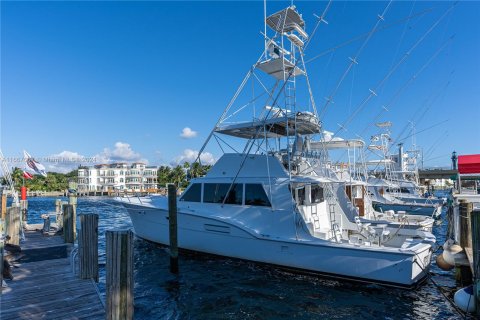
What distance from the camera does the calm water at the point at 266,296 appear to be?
6.86 metres

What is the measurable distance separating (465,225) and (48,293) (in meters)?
10.2

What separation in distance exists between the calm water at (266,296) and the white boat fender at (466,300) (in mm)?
518

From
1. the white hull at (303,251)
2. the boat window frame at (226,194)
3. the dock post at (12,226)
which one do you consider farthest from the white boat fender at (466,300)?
the dock post at (12,226)

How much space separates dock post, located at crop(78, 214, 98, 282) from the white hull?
4.06 m

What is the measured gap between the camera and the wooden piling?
28.2ft

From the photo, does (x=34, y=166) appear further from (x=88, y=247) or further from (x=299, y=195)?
(x=299, y=195)

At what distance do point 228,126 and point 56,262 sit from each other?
6.31 m

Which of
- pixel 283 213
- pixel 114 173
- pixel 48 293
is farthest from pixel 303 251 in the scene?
pixel 114 173

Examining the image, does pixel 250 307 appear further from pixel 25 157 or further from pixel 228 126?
pixel 25 157

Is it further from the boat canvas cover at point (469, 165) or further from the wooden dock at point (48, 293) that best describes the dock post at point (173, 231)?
the boat canvas cover at point (469, 165)

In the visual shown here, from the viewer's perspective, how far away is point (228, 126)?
35.7 ft

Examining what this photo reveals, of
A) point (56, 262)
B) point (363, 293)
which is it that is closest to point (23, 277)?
point (56, 262)

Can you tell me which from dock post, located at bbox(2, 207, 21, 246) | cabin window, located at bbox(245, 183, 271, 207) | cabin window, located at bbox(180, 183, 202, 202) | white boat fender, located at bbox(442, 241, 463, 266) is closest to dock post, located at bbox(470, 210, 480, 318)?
white boat fender, located at bbox(442, 241, 463, 266)

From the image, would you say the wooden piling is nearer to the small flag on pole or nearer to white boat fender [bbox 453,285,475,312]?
white boat fender [bbox 453,285,475,312]
